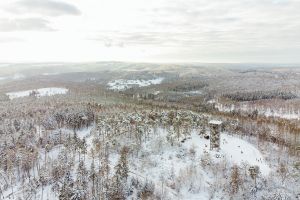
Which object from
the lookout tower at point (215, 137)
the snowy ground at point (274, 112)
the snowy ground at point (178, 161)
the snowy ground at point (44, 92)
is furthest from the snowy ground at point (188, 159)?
the snowy ground at point (44, 92)

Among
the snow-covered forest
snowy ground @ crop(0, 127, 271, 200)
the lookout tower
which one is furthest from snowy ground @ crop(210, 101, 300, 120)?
the lookout tower

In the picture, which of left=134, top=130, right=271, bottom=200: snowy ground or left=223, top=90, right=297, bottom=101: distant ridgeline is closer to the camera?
left=134, top=130, right=271, bottom=200: snowy ground

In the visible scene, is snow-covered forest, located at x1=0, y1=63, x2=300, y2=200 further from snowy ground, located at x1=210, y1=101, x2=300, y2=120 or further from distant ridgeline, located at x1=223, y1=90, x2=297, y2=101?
distant ridgeline, located at x1=223, y1=90, x2=297, y2=101

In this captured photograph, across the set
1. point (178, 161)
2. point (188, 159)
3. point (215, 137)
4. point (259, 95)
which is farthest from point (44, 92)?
point (188, 159)

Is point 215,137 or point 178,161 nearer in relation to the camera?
point 178,161

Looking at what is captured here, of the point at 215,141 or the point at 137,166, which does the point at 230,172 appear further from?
the point at 137,166

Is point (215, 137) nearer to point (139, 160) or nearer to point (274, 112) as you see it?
point (139, 160)

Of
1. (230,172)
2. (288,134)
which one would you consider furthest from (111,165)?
(288,134)

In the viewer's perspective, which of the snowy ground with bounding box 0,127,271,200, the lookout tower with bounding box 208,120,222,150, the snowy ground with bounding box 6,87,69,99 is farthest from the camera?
the snowy ground with bounding box 6,87,69,99

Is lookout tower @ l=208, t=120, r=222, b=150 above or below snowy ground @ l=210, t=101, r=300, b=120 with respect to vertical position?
above
